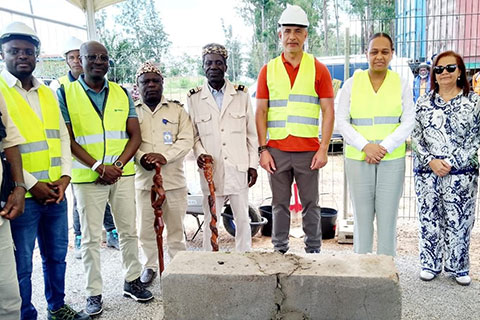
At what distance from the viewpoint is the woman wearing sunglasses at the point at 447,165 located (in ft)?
11.5

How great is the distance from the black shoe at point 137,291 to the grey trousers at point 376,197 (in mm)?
1951

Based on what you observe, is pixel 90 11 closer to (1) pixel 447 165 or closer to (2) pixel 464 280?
(1) pixel 447 165

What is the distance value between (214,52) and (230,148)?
0.87 metres

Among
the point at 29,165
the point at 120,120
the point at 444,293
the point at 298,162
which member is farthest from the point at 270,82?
the point at 444,293

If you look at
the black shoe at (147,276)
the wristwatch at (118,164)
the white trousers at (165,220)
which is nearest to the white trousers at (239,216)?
the white trousers at (165,220)

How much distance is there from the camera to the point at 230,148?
12.5 ft

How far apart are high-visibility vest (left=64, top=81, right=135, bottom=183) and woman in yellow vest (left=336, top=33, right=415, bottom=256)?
1.91 m

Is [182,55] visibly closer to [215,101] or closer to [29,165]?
[215,101]

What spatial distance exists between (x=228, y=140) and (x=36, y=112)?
5.28 feet

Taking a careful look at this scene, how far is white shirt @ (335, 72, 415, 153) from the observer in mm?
3508

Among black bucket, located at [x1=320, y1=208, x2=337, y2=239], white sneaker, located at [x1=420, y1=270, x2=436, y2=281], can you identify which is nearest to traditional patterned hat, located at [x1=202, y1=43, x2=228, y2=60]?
black bucket, located at [x1=320, y1=208, x2=337, y2=239]

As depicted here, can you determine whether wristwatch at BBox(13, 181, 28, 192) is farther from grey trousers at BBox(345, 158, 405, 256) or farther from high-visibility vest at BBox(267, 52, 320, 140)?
grey trousers at BBox(345, 158, 405, 256)

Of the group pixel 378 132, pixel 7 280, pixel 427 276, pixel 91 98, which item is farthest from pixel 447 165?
pixel 7 280

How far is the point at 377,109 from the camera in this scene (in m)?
3.57
